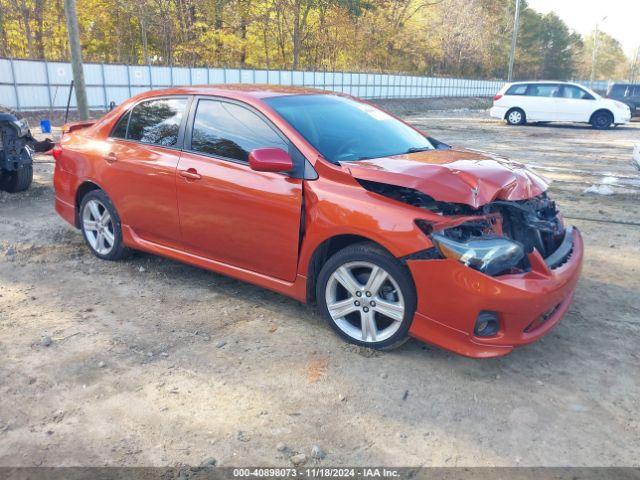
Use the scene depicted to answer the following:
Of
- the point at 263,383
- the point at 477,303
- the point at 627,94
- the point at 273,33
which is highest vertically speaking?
the point at 273,33

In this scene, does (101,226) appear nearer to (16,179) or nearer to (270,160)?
(270,160)

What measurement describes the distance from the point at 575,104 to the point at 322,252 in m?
19.9

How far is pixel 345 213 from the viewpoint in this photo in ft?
11.3

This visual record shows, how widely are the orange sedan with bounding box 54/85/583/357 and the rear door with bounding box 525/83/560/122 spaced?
1801 cm

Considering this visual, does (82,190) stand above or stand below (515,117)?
above

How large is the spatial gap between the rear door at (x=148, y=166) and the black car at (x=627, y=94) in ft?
80.6

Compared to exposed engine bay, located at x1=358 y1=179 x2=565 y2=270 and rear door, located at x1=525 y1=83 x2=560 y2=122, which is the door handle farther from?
rear door, located at x1=525 y1=83 x2=560 y2=122

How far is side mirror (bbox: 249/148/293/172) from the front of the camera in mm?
3551

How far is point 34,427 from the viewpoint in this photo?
2768mm

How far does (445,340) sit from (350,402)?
677 mm

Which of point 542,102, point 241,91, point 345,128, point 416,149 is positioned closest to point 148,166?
point 241,91

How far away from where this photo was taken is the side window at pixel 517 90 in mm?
21062

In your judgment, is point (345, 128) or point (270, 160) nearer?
point (270, 160)

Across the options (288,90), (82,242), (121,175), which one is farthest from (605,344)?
(82,242)
